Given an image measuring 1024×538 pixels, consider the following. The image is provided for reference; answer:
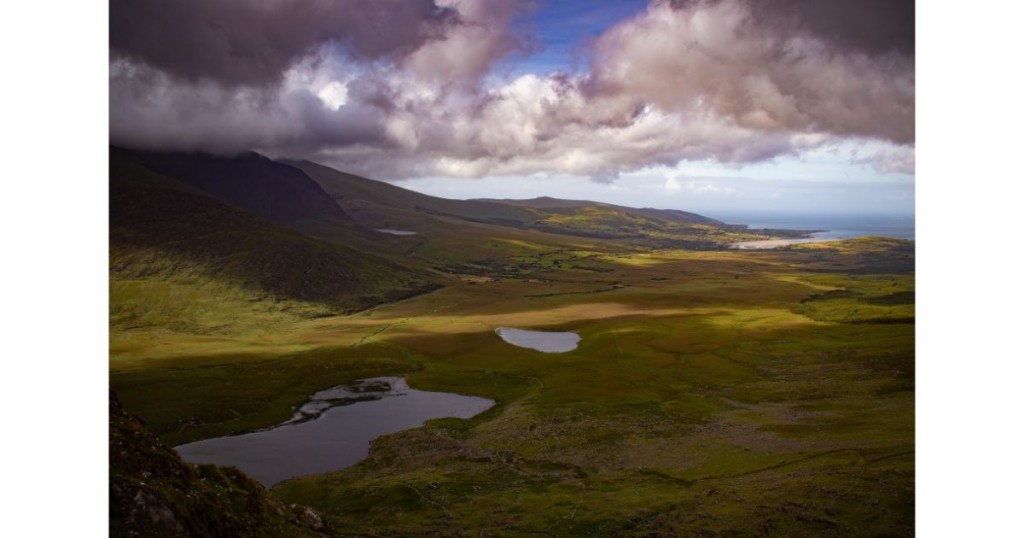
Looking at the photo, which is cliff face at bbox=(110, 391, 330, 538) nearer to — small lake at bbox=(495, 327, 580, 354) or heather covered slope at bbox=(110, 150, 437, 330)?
small lake at bbox=(495, 327, 580, 354)

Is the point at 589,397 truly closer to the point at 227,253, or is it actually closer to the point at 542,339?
the point at 542,339

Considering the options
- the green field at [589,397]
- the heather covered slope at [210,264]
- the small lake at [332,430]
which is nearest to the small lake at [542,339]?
the green field at [589,397]

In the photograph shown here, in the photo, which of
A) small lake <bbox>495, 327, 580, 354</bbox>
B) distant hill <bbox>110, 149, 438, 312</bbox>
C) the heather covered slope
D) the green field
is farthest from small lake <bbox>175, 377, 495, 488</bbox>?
distant hill <bbox>110, 149, 438, 312</bbox>

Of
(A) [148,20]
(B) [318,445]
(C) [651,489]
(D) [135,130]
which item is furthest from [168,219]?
(C) [651,489]

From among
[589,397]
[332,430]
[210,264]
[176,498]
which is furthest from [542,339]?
[210,264]

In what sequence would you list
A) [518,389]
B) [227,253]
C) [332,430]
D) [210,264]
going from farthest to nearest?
[227,253], [210,264], [518,389], [332,430]

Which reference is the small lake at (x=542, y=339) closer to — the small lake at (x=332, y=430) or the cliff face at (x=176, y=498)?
the small lake at (x=332, y=430)
